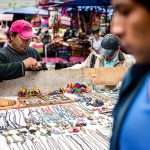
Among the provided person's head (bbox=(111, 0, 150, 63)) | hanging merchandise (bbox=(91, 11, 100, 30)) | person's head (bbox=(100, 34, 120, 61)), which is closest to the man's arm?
person's head (bbox=(100, 34, 120, 61))

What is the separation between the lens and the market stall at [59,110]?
9.34 ft

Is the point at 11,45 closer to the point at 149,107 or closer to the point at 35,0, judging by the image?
the point at 149,107

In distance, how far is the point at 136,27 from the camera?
3.34 feet

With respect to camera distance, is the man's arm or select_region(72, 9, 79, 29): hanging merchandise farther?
select_region(72, 9, 79, 29): hanging merchandise

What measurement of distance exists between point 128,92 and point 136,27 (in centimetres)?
28

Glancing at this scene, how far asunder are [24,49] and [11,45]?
189mm

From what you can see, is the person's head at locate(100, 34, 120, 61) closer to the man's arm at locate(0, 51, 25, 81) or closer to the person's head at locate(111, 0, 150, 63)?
the man's arm at locate(0, 51, 25, 81)

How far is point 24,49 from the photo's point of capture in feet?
15.1

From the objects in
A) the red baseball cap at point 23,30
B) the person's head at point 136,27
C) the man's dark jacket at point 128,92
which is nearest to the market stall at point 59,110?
the red baseball cap at point 23,30

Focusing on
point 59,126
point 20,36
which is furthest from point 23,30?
point 59,126

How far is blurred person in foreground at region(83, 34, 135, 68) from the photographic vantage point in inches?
195

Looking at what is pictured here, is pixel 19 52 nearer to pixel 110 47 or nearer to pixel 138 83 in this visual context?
pixel 110 47

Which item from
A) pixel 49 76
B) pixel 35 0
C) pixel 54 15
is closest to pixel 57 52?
pixel 54 15

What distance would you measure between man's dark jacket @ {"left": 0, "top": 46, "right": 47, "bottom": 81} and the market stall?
266mm
